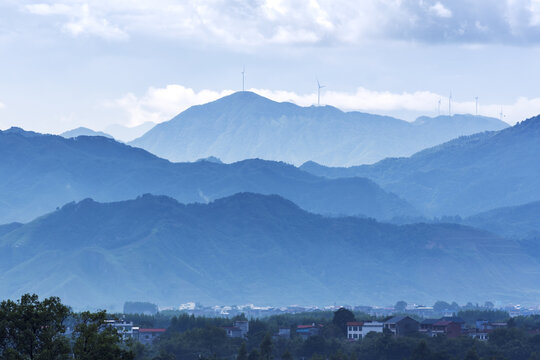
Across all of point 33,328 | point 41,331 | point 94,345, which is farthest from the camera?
point 41,331

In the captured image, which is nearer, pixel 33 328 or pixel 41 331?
pixel 33 328

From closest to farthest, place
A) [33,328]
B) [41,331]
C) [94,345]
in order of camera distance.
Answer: [94,345] < [33,328] < [41,331]

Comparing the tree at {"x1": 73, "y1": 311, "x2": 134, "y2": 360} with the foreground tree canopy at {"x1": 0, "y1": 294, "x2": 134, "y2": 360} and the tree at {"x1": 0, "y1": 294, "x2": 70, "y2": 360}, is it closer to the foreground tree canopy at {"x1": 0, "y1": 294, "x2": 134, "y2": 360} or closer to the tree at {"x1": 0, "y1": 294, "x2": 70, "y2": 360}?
the foreground tree canopy at {"x1": 0, "y1": 294, "x2": 134, "y2": 360}

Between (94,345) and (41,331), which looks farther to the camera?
(41,331)

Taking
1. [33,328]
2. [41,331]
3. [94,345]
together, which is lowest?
[94,345]

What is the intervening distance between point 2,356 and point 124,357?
7955 millimetres

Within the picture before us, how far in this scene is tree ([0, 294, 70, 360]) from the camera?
95375 millimetres

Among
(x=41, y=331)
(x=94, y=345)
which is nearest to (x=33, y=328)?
(x=41, y=331)

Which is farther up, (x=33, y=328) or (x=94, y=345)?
(x=33, y=328)

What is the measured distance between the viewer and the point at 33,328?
96.1 meters

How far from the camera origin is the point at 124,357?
94875 millimetres

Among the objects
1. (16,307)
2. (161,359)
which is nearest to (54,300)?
(16,307)

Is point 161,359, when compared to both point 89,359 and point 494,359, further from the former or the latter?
point 89,359

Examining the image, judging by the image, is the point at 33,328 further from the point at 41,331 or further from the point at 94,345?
the point at 94,345
